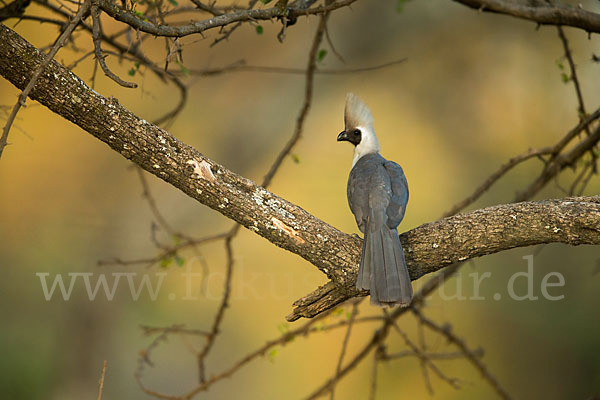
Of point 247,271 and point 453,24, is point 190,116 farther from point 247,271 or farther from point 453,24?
point 453,24

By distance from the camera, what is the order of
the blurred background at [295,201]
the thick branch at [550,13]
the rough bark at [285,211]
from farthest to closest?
the blurred background at [295,201] < the thick branch at [550,13] < the rough bark at [285,211]

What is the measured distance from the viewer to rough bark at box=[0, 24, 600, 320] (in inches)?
68.6

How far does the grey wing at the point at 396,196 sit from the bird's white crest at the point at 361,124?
31cm

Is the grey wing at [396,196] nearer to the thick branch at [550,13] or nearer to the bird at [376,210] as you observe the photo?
the bird at [376,210]

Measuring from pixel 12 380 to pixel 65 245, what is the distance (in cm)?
134

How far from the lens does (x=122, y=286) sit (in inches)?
257

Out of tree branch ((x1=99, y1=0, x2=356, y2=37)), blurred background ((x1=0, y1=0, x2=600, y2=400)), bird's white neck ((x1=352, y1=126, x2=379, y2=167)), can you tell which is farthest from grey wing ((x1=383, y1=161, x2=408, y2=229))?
blurred background ((x1=0, y1=0, x2=600, y2=400))

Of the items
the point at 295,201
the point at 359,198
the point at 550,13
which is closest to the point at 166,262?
the point at 359,198

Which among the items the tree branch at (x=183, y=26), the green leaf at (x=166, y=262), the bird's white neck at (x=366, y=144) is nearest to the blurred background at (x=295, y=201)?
the green leaf at (x=166, y=262)

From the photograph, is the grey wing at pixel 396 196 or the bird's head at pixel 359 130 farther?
the bird's head at pixel 359 130

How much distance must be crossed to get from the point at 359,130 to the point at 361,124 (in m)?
0.03

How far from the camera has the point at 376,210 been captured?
208cm

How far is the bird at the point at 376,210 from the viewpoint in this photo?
1806 mm

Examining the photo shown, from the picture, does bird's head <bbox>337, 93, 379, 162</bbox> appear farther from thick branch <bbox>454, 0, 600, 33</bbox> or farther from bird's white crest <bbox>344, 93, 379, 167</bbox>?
thick branch <bbox>454, 0, 600, 33</bbox>
